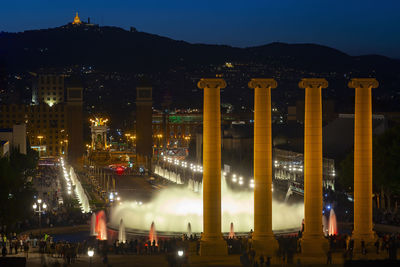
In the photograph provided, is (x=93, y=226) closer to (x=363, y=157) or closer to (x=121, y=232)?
(x=121, y=232)

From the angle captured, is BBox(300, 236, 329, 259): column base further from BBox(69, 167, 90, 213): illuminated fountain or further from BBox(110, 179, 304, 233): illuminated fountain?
BBox(69, 167, 90, 213): illuminated fountain

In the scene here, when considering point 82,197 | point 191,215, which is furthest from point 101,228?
point 82,197

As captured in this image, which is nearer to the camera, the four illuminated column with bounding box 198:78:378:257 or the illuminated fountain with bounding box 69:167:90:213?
the four illuminated column with bounding box 198:78:378:257

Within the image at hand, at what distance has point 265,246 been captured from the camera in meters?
42.0

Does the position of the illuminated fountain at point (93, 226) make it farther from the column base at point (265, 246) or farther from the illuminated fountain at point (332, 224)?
the column base at point (265, 246)

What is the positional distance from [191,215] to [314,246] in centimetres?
2032

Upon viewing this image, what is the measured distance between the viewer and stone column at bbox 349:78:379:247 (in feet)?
137

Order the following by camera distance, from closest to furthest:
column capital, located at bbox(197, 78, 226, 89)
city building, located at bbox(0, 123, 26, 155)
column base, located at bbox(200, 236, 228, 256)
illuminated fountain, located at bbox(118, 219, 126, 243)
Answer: column capital, located at bbox(197, 78, 226, 89), column base, located at bbox(200, 236, 228, 256), illuminated fountain, located at bbox(118, 219, 126, 243), city building, located at bbox(0, 123, 26, 155)

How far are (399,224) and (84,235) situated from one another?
20199 mm

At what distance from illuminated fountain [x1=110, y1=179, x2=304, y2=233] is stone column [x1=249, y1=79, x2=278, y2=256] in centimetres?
1378

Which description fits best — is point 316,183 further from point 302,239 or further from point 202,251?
point 202,251

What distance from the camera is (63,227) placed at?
61.1 meters

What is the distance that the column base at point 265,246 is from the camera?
138ft

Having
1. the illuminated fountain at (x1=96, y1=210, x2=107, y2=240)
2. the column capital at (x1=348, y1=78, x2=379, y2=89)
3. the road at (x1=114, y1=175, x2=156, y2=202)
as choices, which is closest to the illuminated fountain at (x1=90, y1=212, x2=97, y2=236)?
the illuminated fountain at (x1=96, y1=210, x2=107, y2=240)
